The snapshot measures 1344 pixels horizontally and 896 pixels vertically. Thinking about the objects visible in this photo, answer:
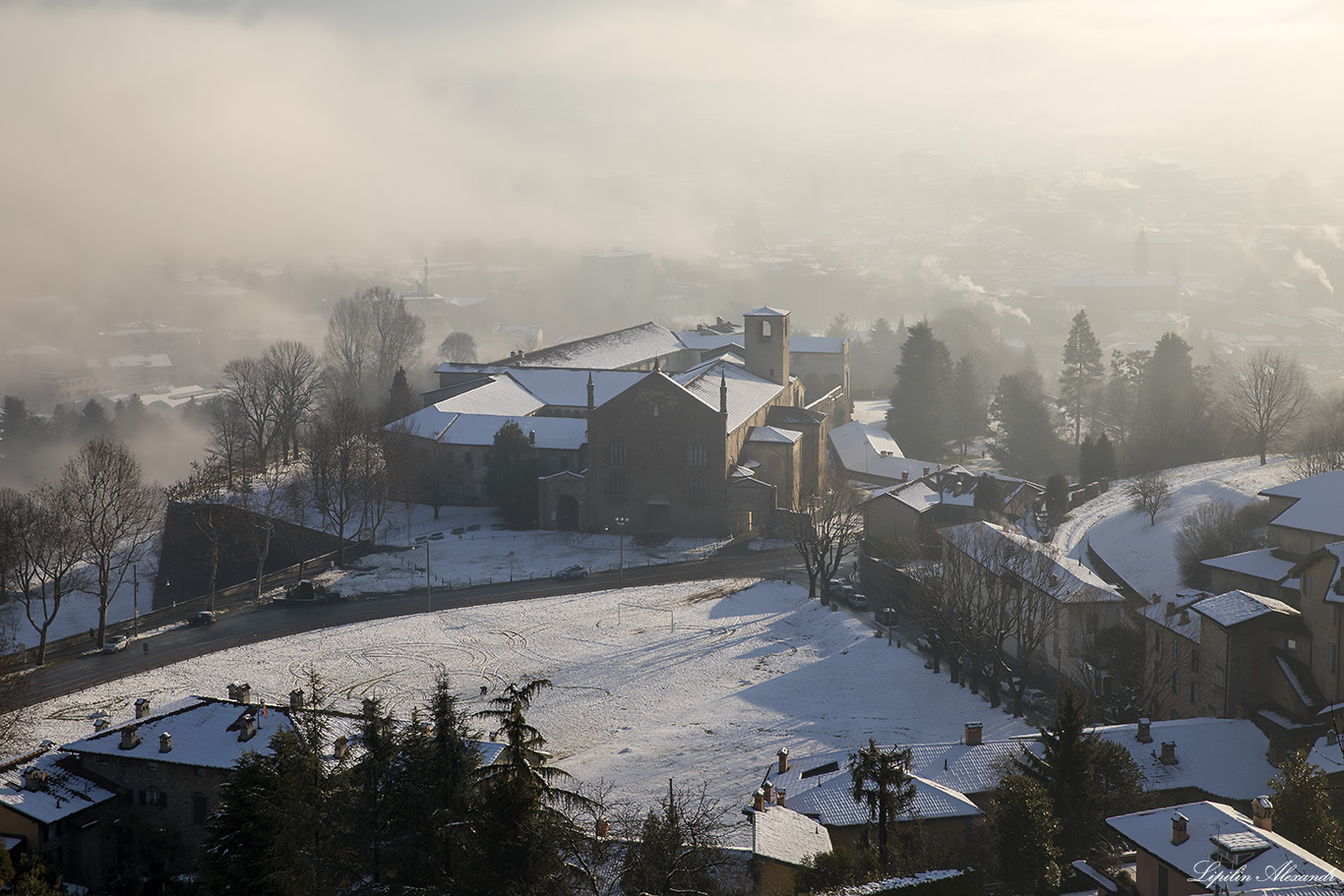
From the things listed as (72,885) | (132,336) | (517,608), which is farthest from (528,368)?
(132,336)

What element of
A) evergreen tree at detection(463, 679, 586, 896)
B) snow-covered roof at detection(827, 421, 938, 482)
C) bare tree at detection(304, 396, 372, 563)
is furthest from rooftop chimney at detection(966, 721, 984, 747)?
snow-covered roof at detection(827, 421, 938, 482)

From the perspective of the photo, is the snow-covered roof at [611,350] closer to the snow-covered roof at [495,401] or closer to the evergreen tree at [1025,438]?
the snow-covered roof at [495,401]

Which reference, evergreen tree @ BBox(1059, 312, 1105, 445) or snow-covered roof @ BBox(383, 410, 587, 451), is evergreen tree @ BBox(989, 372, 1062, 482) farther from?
snow-covered roof @ BBox(383, 410, 587, 451)

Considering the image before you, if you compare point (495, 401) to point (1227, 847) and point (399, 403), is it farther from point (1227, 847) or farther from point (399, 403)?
point (1227, 847)

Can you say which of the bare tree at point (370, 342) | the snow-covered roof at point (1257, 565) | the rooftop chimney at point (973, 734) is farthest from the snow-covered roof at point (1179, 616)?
the bare tree at point (370, 342)

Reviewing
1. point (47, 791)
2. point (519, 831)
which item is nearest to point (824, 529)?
point (47, 791)

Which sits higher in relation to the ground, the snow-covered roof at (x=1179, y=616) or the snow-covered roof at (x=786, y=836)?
the snow-covered roof at (x=1179, y=616)
